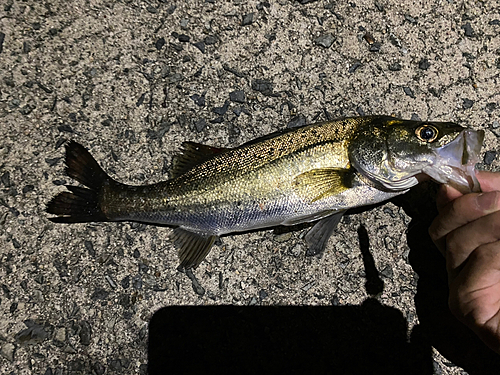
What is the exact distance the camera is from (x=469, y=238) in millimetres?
2346

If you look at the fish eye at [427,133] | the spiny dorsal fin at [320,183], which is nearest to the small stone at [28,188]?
the spiny dorsal fin at [320,183]

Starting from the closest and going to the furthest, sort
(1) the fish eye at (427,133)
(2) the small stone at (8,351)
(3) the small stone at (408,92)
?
(1) the fish eye at (427,133), (2) the small stone at (8,351), (3) the small stone at (408,92)

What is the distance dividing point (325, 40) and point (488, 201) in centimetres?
190

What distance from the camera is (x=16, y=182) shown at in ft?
9.68

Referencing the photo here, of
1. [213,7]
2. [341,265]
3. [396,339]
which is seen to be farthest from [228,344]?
[213,7]

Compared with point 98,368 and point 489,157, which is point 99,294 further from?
point 489,157

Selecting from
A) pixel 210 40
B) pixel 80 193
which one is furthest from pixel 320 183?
pixel 80 193

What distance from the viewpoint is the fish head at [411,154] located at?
7.97ft

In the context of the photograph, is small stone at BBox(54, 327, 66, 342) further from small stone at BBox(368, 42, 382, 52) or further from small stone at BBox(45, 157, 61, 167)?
small stone at BBox(368, 42, 382, 52)

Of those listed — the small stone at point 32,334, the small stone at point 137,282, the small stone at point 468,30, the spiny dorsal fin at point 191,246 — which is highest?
the small stone at point 468,30

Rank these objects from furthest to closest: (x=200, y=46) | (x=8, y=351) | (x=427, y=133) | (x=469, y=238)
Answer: (x=200, y=46), (x=8, y=351), (x=427, y=133), (x=469, y=238)

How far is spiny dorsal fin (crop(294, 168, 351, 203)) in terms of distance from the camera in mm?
2555

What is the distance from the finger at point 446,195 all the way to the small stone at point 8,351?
135 inches

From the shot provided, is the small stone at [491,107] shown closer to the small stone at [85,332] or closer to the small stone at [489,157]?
the small stone at [489,157]
